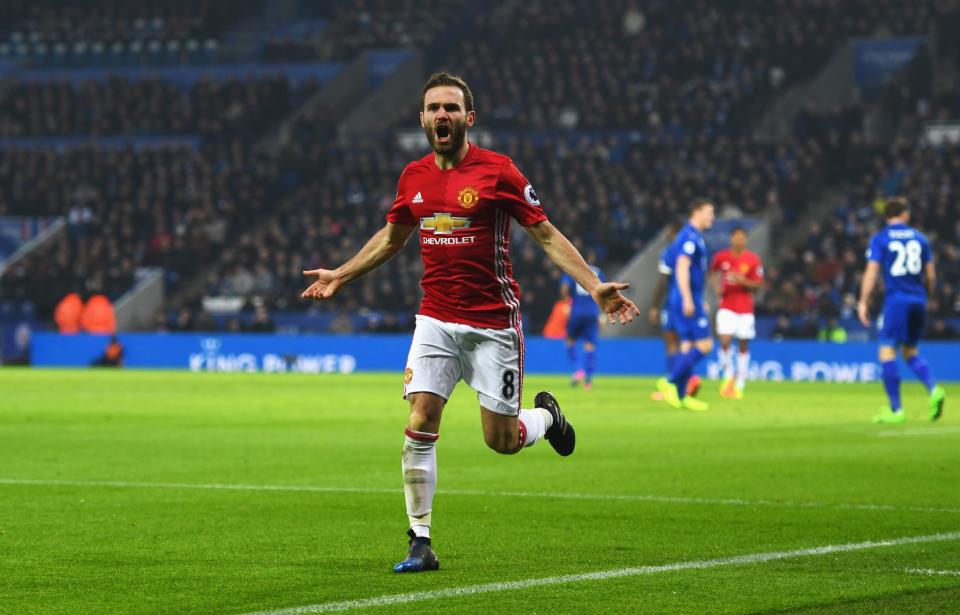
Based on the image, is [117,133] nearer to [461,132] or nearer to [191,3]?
[191,3]

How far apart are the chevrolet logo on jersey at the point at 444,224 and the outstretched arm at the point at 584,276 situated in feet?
0.98

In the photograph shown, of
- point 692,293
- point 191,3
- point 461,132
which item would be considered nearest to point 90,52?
point 191,3

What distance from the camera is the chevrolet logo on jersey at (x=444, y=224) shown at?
7461mm

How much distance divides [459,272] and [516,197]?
0.44m

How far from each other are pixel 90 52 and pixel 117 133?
4825 mm

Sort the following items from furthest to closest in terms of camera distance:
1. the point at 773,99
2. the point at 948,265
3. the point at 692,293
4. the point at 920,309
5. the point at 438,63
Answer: the point at 438,63
the point at 773,99
the point at 948,265
the point at 692,293
the point at 920,309

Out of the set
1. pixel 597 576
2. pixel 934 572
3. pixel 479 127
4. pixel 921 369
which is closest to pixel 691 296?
pixel 921 369

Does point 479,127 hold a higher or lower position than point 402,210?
higher

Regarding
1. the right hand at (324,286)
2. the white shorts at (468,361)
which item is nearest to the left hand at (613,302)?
the white shorts at (468,361)

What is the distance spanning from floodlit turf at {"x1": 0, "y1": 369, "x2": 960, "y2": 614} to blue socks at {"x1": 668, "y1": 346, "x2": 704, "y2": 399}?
36.3 inches

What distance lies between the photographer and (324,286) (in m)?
7.82

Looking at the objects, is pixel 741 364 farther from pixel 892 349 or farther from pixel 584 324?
pixel 892 349

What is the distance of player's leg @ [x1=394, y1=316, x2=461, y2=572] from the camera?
24.0ft

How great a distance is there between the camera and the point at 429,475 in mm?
7379
